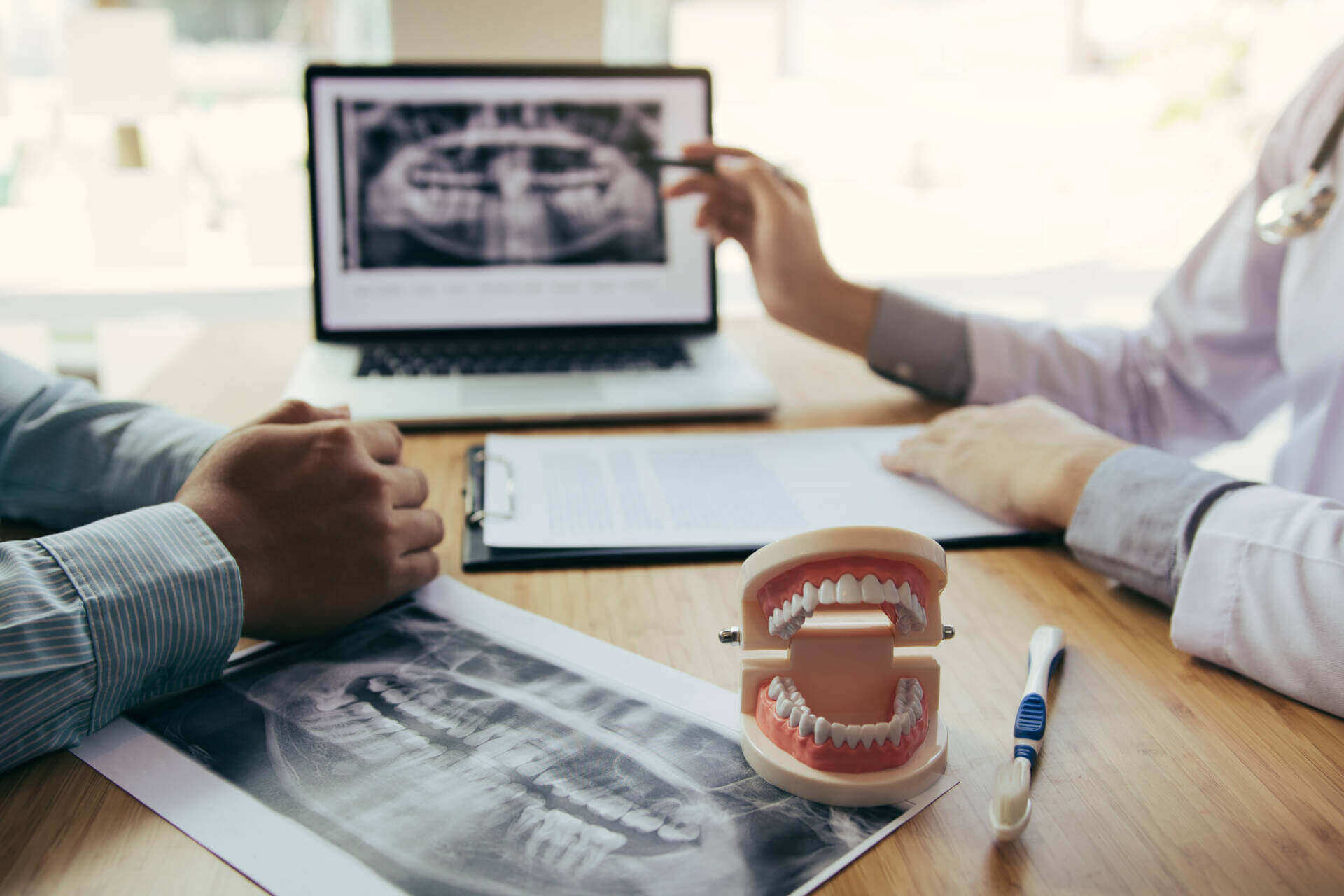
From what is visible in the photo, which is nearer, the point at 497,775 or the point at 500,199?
the point at 497,775

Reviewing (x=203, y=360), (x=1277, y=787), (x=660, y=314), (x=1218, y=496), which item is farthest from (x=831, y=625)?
(x=203, y=360)

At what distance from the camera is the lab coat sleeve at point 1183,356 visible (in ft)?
3.31

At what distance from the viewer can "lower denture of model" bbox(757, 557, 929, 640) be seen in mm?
413

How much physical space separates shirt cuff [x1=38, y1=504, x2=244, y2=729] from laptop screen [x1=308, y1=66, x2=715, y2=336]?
0.62 metres

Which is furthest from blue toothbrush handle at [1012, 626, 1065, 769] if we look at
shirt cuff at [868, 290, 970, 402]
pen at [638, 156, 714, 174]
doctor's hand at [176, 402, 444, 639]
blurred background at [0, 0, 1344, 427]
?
blurred background at [0, 0, 1344, 427]

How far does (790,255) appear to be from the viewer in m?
1.10

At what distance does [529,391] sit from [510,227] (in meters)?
0.24

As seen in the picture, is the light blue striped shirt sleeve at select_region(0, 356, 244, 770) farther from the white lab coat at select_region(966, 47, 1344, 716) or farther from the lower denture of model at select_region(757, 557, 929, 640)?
the white lab coat at select_region(966, 47, 1344, 716)

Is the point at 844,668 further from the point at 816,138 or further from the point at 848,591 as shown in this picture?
the point at 816,138

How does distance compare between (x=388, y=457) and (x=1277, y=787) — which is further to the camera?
(x=388, y=457)

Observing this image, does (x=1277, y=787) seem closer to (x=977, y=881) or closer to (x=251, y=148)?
(x=977, y=881)

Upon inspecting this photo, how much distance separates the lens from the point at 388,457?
2.18 feet

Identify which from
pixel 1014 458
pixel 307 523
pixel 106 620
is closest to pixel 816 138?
pixel 1014 458

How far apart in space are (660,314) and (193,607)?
747 millimetres
